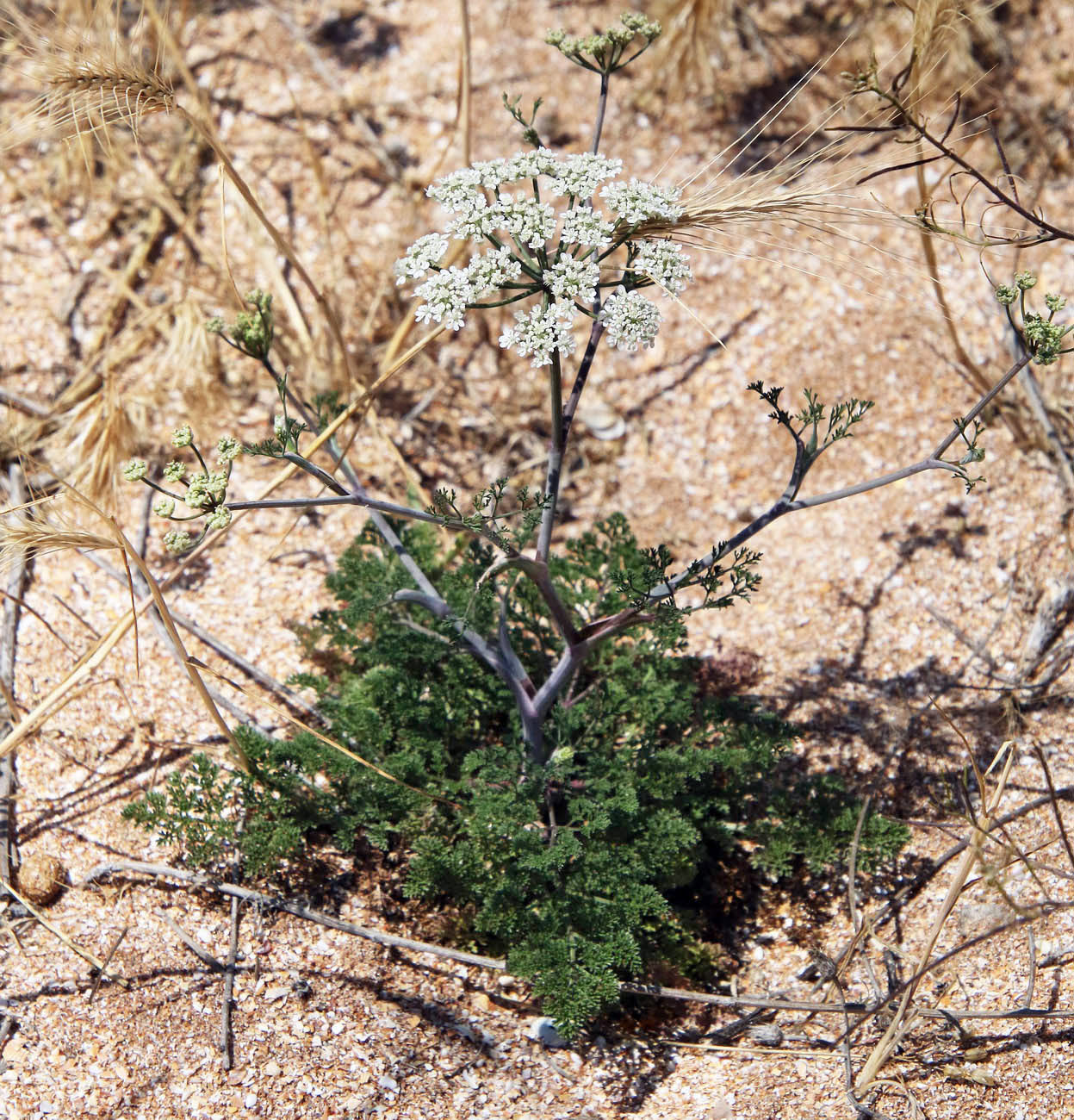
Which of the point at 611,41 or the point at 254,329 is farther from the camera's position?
the point at 254,329

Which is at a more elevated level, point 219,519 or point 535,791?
point 535,791

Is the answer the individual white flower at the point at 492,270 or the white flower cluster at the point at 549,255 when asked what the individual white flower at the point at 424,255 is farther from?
the individual white flower at the point at 492,270

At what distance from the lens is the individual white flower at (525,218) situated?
90.5 inches

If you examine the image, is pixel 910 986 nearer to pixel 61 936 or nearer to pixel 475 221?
pixel 475 221

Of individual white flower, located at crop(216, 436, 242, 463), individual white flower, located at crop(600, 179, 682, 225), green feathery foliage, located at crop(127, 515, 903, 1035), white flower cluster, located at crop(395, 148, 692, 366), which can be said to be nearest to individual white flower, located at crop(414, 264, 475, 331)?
white flower cluster, located at crop(395, 148, 692, 366)

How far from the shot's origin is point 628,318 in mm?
2256

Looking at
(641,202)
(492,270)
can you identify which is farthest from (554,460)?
(641,202)

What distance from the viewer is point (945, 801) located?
147 inches

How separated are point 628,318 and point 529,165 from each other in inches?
17.8

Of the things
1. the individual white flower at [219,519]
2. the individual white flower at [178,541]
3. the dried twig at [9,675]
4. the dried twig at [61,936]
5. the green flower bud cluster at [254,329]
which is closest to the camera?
the individual white flower at [219,519]

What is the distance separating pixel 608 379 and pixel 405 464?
1.12 meters

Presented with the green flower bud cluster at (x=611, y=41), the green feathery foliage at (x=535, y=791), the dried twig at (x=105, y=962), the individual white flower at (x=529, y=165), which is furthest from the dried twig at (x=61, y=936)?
the green flower bud cluster at (x=611, y=41)

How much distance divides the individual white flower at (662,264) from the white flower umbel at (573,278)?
0.11 meters

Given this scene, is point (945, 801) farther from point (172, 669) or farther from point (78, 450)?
point (78, 450)
